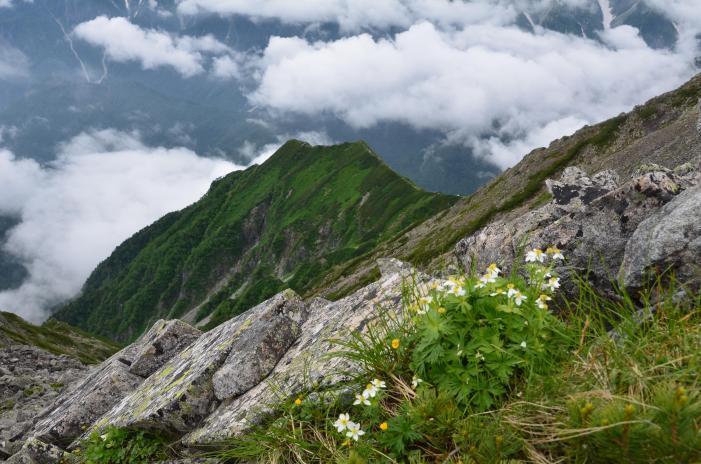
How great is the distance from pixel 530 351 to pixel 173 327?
13742mm

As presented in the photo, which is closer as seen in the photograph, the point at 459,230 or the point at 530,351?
the point at 530,351

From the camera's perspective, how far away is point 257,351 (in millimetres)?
9508

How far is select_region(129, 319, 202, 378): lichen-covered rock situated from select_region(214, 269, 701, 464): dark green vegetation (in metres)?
9.95

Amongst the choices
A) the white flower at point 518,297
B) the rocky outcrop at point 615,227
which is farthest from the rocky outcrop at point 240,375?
the rocky outcrop at point 615,227

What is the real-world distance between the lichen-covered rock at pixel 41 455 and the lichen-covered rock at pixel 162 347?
4.25m

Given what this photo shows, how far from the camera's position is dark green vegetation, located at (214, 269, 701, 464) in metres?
3.51

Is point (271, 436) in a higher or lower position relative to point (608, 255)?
higher

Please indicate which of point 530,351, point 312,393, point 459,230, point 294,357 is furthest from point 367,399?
point 459,230

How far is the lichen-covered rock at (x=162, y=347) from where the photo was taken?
48.2ft

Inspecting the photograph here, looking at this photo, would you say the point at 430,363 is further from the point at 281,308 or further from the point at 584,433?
the point at 281,308

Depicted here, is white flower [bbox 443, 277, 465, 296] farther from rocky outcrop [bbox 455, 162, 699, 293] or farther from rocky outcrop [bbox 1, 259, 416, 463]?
rocky outcrop [bbox 455, 162, 699, 293]

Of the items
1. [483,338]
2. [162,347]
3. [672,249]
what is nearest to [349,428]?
[483,338]

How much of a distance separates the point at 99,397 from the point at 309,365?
321 inches

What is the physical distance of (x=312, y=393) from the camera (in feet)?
22.2
